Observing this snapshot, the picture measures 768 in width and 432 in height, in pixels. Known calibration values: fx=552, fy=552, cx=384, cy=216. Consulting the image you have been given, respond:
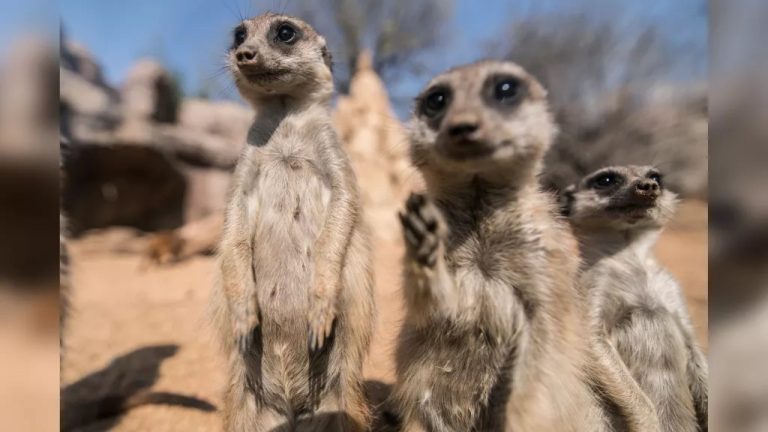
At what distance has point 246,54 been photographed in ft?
7.97

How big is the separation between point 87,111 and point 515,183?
29.9 feet

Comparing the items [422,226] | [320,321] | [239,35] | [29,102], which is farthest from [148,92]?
[422,226]

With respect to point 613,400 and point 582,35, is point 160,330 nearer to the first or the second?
point 613,400

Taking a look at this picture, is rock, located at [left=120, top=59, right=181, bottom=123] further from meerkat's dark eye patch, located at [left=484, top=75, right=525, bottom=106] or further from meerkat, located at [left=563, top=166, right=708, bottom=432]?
meerkat's dark eye patch, located at [left=484, top=75, right=525, bottom=106]

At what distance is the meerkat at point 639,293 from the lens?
2.58 m

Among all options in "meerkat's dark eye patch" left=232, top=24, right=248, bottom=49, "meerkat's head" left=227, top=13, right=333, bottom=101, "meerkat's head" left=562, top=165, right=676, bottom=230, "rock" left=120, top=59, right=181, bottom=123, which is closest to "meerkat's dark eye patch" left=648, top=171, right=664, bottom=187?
"meerkat's head" left=562, top=165, right=676, bottom=230

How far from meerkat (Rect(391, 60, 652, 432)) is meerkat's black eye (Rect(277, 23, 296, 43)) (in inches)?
37.1

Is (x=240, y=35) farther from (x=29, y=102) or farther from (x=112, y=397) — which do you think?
(x=112, y=397)

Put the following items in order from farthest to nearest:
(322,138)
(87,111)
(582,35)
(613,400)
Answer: (87,111)
(582,35)
(322,138)
(613,400)

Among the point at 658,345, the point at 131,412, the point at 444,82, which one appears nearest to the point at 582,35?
the point at 658,345

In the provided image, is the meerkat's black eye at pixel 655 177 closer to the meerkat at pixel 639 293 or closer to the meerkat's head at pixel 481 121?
the meerkat at pixel 639 293

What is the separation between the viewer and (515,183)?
1922 mm

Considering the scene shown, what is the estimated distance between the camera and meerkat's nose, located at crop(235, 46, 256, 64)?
95.5 inches

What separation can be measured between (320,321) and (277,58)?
1.21m
